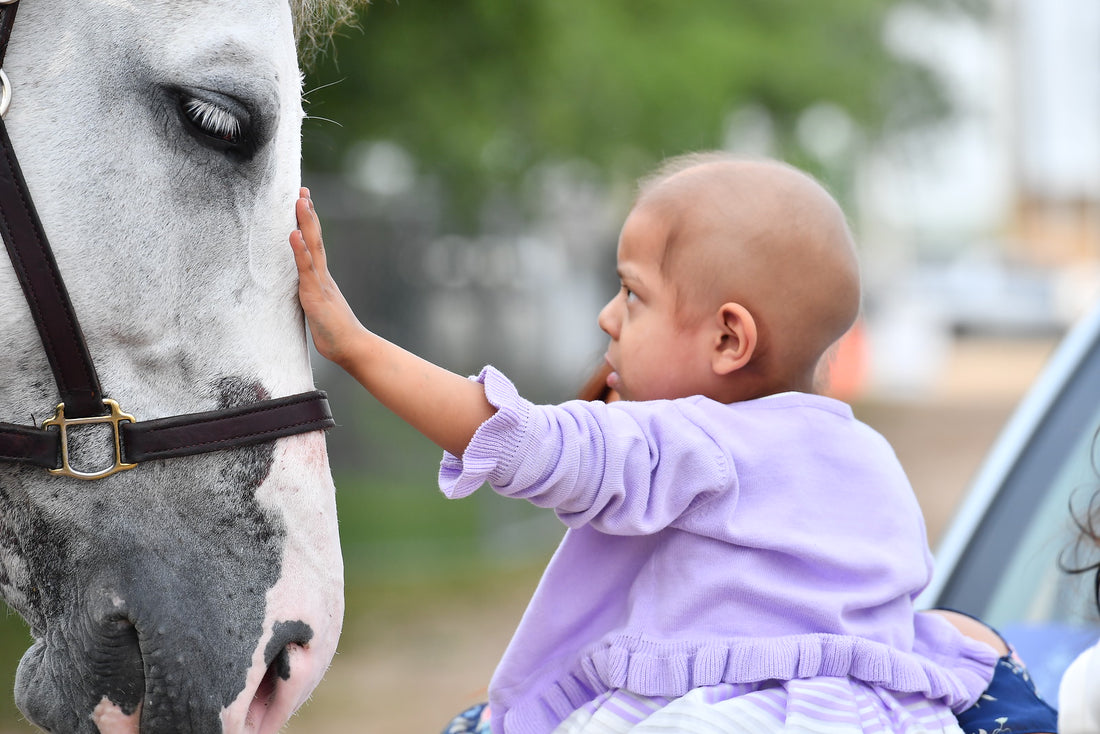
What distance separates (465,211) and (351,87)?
140cm

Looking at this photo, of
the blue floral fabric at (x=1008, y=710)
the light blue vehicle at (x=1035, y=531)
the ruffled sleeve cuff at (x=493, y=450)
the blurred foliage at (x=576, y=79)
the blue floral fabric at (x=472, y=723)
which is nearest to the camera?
the ruffled sleeve cuff at (x=493, y=450)

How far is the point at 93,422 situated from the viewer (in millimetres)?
1645

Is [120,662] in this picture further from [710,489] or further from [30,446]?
[710,489]

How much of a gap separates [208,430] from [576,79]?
25.2 feet

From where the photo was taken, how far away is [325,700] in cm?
600

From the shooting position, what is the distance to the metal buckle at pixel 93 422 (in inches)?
64.5

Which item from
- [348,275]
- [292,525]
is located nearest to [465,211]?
[348,275]

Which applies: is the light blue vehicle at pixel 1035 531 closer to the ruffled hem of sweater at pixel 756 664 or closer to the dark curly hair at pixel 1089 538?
the dark curly hair at pixel 1089 538

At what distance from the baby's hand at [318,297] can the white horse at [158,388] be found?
58 mm

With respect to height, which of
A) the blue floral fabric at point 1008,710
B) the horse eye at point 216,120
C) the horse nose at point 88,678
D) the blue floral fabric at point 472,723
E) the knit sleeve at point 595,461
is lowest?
the blue floral fabric at point 472,723

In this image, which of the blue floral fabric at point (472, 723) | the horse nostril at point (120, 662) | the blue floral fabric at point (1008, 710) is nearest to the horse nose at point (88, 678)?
the horse nostril at point (120, 662)

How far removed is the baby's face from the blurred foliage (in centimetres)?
127

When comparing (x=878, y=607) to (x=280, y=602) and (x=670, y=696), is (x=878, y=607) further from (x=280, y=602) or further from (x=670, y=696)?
(x=280, y=602)

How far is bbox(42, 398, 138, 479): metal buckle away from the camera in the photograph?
164cm
